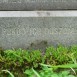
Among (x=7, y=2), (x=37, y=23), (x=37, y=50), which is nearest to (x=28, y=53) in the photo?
(x=37, y=50)

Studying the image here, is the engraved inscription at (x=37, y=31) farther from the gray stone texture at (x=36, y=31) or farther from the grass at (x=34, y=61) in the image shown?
the grass at (x=34, y=61)

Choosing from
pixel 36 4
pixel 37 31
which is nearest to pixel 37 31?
pixel 37 31

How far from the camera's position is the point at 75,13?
157 inches

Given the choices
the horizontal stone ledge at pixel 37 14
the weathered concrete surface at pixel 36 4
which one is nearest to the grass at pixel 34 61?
the horizontal stone ledge at pixel 37 14

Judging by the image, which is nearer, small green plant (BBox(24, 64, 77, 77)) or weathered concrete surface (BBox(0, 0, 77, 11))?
small green plant (BBox(24, 64, 77, 77))

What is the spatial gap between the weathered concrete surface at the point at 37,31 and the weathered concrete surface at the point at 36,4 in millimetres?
169

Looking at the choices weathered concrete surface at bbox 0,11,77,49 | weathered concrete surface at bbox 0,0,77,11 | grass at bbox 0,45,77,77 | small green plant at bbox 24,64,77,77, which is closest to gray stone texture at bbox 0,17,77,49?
weathered concrete surface at bbox 0,11,77,49

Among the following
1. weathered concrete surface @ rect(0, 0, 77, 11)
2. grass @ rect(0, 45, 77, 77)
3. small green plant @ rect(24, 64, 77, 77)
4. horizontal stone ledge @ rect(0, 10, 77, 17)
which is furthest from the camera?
weathered concrete surface @ rect(0, 0, 77, 11)

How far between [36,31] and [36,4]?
375mm

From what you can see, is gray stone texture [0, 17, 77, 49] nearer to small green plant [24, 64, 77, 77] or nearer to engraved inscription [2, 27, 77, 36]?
engraved inscription [2, 27, 77, 36]

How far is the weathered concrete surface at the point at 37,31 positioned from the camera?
3.91 m

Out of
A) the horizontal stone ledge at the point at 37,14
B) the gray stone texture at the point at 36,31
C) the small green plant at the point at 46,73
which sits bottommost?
the small green plant at the point at 46,73

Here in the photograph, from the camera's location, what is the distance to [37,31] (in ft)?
13.1

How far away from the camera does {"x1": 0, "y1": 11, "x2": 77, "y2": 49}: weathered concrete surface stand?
3.91 metres
